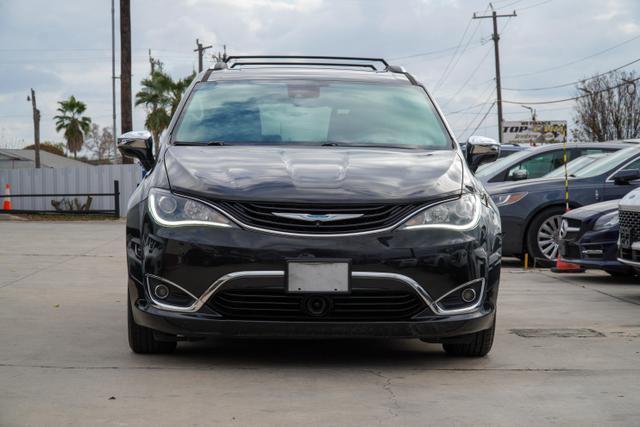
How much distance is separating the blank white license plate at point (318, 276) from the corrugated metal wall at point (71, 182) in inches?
1051

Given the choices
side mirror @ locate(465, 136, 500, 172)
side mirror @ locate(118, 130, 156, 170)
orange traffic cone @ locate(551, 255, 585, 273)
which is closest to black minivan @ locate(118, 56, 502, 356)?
side mirror @ locate(118, 130, 156, 170)

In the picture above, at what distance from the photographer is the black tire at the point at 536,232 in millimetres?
13594

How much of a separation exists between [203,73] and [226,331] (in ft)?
8.13

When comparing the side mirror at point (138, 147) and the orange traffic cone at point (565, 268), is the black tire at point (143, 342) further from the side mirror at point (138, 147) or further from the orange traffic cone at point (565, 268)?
the orange traffic cone at point (565, 268)

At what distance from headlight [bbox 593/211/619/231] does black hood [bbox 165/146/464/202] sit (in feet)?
17.5

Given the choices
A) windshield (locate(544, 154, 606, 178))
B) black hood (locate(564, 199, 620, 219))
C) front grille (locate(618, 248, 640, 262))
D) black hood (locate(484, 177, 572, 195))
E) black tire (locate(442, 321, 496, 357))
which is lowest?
black tire (locate(442, 321, 496, 357))

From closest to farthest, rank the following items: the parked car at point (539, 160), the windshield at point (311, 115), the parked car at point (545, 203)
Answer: the windshield at point (311, 115), the parked car at point (545, 203), the parked car at point (539, 160)

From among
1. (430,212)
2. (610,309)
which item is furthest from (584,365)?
(610,309)

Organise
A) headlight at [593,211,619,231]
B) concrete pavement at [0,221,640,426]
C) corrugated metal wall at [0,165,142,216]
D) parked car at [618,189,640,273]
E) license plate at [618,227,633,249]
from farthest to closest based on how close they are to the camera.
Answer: corrugated metal wall at [0,165,142,216]
headlight at [593,211,619,231]
license plate at [618,227,633,249]
parked car at [618,189,640,273]
concrete pavement at [0,221,640,426]

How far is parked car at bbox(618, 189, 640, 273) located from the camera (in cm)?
966

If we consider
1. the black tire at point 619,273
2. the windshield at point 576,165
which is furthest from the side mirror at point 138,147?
the windshield at point 576,165

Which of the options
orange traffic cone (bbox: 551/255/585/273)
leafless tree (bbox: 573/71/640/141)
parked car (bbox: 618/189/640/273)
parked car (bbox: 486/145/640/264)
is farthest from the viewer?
leafless tree (bbox: 573/71/640/141)

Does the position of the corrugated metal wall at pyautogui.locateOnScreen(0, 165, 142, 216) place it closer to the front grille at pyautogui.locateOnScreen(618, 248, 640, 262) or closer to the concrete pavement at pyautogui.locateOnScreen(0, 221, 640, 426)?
the front grille at pyautogui.locateOnScreen(618, 248, 640, 262)

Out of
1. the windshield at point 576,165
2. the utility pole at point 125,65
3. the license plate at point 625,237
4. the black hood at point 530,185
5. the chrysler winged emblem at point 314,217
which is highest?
the utility pole at point 125,65
